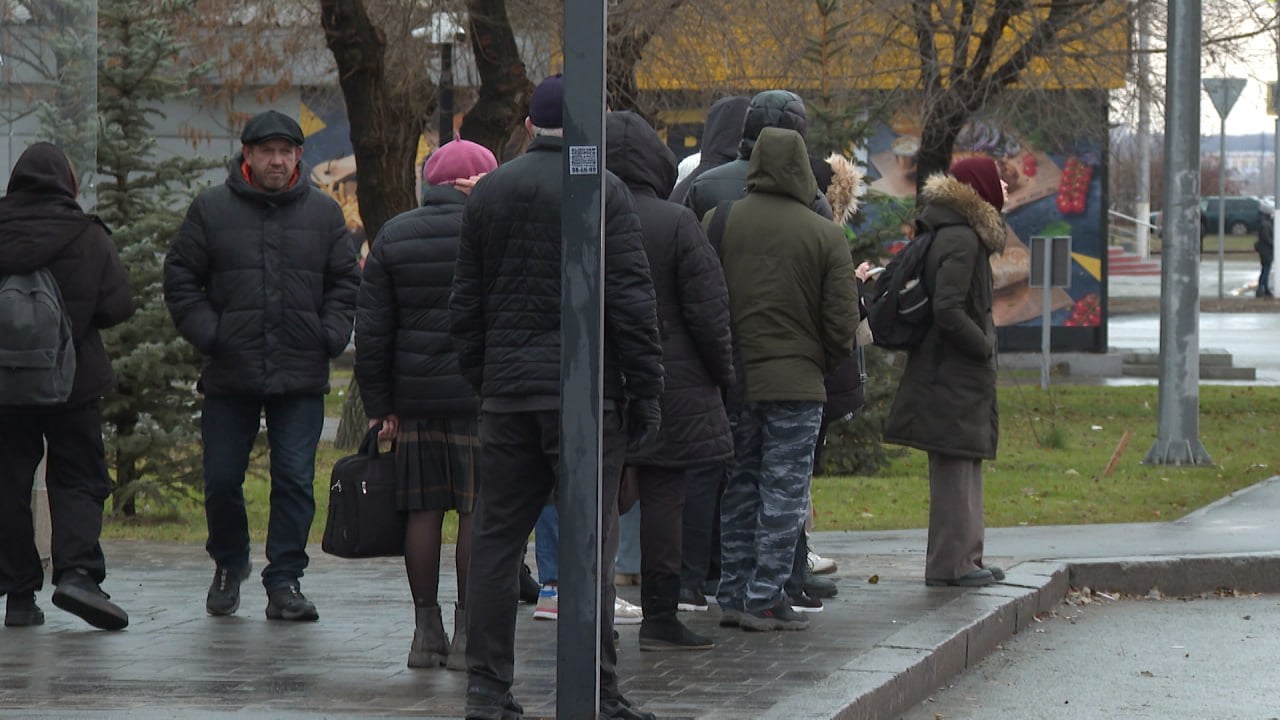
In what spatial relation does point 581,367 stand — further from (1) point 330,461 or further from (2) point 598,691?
(1) point 330,461

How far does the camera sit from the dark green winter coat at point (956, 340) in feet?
28.6

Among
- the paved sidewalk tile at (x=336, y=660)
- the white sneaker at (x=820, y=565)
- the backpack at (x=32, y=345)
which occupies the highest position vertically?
the backpack at (x=32, y=345)

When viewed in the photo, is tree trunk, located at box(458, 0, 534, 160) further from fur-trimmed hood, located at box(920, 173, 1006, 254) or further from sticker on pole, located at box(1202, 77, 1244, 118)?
sticker on pole, located at box(1202, 77, 1244, 118)

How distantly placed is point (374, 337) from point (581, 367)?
68.6 inches

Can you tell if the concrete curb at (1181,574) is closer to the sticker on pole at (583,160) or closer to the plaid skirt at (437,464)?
the plaid skirt at (437,464)

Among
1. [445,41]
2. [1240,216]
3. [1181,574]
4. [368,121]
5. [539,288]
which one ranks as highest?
[1240,216]

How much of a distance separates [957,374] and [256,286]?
3057mm

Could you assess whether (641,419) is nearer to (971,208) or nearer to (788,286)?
(788,286)

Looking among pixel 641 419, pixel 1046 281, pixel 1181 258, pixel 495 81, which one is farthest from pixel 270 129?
pixel 1046 281

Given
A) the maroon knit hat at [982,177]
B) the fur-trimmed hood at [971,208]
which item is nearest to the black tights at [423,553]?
the fur-trimmed hood at [971,208]

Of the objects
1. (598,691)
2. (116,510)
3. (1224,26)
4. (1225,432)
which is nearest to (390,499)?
(598,691)

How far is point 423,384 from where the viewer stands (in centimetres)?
681

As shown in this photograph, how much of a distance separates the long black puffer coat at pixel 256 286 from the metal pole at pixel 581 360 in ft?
9.45

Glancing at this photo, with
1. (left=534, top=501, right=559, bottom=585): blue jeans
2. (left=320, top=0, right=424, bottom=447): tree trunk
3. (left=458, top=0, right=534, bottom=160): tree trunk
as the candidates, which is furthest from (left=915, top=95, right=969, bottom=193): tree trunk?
(left=534, top=501, right=559, bottom=585): blue jeans
